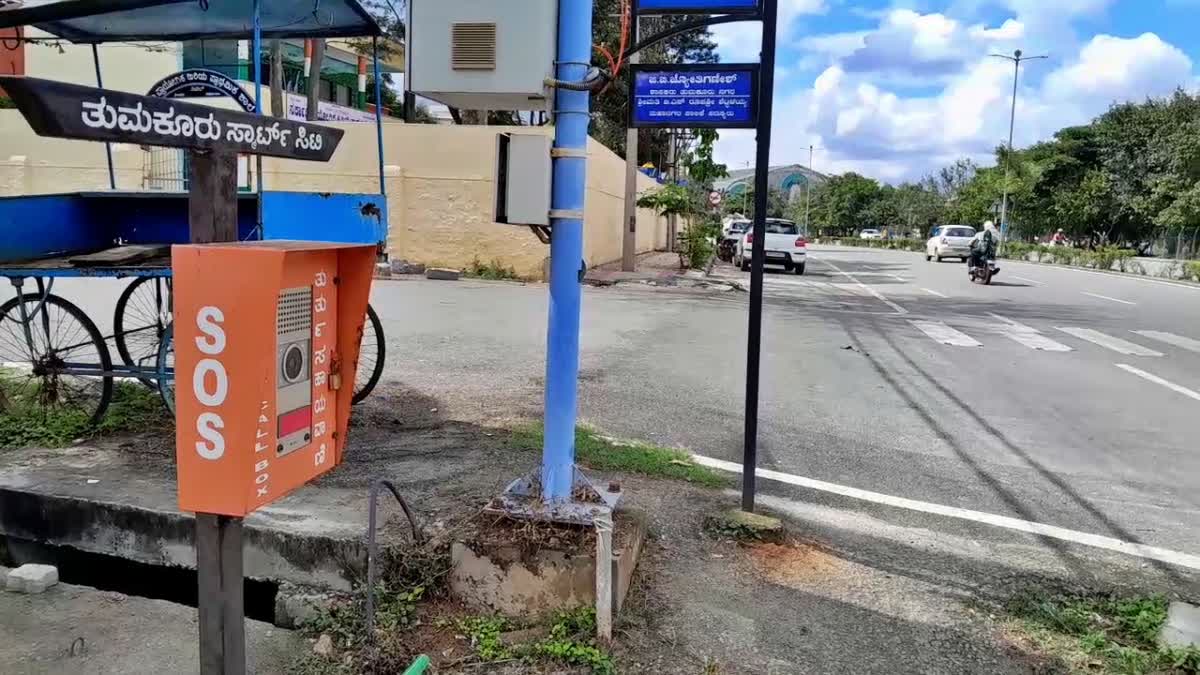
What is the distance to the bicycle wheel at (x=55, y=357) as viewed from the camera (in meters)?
5.31

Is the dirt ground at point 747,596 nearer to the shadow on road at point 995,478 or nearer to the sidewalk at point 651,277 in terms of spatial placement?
the shadow on road at point 995,478

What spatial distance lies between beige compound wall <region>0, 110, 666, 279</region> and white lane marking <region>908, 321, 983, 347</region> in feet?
27.8

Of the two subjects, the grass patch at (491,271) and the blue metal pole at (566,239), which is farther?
the grass patch at (491,271)

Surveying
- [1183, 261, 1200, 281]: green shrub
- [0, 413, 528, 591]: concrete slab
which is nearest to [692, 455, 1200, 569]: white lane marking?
[0, 413, 528, 591]: concrete slab

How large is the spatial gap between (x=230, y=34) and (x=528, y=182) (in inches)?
184

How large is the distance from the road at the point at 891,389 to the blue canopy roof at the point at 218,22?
112 inches

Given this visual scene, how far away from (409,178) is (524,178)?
1653 centimetres

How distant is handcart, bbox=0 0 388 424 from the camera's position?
205 inches

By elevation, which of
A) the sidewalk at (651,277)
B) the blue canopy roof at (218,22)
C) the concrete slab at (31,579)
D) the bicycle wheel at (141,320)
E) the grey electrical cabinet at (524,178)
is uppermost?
the blue canopy roof at (218,22)

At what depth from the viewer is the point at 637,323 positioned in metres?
12.6

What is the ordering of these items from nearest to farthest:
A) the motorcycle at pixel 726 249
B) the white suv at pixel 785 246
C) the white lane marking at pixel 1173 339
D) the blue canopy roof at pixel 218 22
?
the blue canopy roof at pixel 218 22 < the white lane marking at pixel 1173 339 < the white suv at pixel 785 246 < the motorcycle at pixel 726 249

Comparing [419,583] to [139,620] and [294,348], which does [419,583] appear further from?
[294,348]

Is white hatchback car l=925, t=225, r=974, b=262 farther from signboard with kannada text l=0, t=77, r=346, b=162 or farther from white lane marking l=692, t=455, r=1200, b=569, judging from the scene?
signboard with kannada text l=0, t=77, r=346, b=162

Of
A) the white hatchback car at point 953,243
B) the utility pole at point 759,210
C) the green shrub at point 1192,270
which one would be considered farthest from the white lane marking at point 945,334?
the white hatchback car at point 953,243
